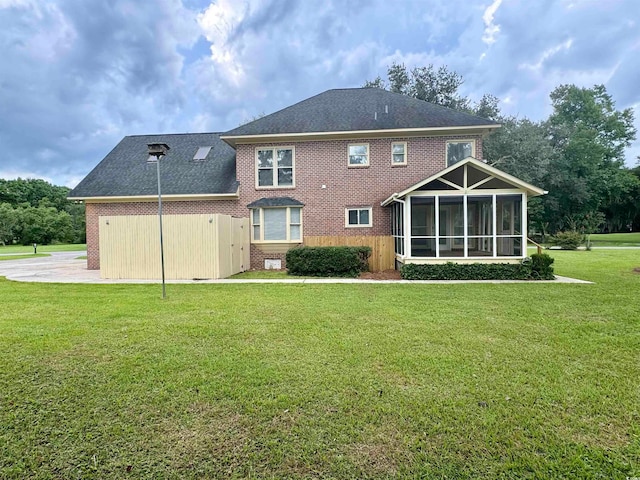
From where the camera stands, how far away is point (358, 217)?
15086 mm

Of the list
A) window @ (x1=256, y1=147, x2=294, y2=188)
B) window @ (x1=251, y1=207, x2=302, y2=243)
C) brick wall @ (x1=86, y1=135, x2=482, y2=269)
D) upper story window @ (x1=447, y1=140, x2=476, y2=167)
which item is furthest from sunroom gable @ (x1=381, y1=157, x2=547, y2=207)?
window @ (x1=256, y1=147, x2=294, y2=188)

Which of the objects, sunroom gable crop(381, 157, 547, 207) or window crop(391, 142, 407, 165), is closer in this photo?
sunroom gable crop(381, 157, 547, 207)

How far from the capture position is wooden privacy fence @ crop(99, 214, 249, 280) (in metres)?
12.0

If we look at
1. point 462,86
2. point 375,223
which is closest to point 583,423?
point 375,223

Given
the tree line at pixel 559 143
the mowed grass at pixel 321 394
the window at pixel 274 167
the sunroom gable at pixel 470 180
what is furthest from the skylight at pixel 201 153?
the tree line at pixel 559 143

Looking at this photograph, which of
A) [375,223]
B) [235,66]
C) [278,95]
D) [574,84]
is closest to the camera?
[375,223]

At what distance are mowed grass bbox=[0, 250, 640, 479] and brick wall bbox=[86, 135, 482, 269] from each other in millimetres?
8567

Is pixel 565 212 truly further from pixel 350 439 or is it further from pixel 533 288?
pixel 350 439

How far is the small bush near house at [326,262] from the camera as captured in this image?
12336 mm

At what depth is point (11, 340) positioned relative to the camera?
504 cm

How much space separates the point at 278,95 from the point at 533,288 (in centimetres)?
2830

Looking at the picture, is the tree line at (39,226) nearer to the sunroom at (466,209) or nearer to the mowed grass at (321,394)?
the sunroom at (466,209)

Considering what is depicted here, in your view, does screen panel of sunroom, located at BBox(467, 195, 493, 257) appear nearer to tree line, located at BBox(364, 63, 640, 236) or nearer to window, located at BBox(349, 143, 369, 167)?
window, located at BBox(349, 143, 369, 167)

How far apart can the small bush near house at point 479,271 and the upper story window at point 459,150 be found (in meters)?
5.18
